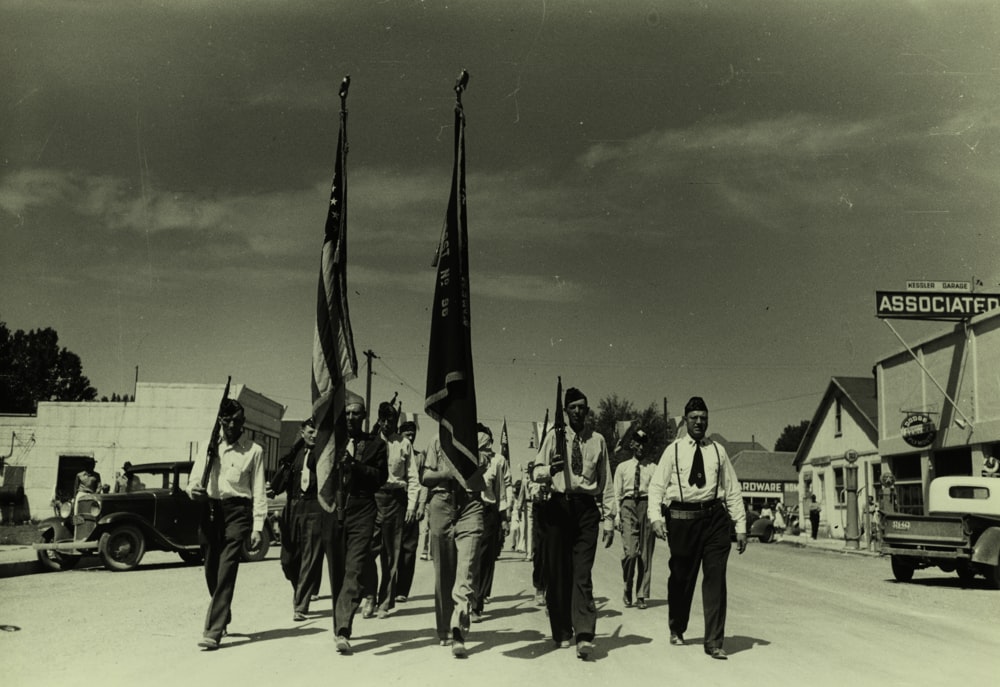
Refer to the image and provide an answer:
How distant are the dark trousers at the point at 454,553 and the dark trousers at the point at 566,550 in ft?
2.06

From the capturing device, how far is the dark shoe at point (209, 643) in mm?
7742

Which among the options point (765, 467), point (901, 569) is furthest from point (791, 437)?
point (901, 569)

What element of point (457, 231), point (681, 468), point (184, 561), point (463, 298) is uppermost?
point (457, 231)

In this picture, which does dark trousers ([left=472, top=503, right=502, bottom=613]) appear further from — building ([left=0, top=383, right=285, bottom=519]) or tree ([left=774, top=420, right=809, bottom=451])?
tree ([left=774, top=420, right=809, bottom=451])

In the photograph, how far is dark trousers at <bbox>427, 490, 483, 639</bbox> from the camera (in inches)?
303

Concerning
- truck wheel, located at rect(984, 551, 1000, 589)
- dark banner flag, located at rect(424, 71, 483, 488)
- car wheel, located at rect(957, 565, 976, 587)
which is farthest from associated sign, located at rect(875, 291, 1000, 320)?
dark banner flag, located at rect(424, 71, 483, 488)

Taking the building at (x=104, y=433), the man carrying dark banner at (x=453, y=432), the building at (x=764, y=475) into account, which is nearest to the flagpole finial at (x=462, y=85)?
the man carrying dark banner at (x=453, y=432)

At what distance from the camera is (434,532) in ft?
26.5

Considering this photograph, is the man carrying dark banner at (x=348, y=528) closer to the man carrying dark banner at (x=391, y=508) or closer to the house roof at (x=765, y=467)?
the man carrying dark banner at (x=391, y=508)

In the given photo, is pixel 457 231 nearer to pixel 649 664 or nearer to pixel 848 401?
pixel 649 664

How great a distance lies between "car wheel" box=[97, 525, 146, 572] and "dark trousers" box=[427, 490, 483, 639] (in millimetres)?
10858

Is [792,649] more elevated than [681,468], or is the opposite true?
[681,468]

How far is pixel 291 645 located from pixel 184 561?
12779mm

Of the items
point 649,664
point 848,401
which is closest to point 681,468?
point 649,664
